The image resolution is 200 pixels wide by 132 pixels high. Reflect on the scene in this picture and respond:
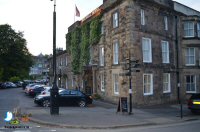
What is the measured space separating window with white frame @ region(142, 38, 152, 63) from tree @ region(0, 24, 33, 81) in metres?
43.7

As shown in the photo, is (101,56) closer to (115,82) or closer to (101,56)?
(101,56)

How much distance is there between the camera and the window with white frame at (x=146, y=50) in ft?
85.0

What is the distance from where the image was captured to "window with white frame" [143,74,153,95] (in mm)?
25531

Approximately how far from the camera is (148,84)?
25.9 m

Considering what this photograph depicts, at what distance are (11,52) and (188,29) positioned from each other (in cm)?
4428

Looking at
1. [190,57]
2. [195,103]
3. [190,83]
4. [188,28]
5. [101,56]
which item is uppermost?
[188,28]

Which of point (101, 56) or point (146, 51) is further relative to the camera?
point (101, 56)

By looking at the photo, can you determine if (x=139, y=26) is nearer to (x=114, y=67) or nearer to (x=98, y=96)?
(x=114, y=67)

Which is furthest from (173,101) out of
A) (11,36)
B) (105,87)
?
(11,36)

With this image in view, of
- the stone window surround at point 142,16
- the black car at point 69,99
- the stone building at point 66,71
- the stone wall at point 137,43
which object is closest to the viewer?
the black car at point 69,99

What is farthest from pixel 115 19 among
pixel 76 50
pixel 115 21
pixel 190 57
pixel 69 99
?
pixel 76 50

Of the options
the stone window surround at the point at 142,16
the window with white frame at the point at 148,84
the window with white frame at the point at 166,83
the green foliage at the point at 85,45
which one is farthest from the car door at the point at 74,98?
the green foliage at the point at 85,45

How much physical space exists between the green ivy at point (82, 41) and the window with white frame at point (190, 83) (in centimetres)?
1064

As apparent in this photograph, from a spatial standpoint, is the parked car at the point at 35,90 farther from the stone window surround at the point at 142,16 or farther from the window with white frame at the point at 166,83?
the stone window surround at the point at 142,16
